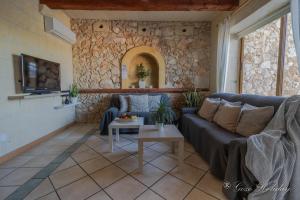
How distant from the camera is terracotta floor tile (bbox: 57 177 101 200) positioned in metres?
1.53

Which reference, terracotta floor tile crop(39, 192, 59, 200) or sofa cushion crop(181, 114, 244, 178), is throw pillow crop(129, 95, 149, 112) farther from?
terracotta floor tile crop(39, 192, 59, 200)

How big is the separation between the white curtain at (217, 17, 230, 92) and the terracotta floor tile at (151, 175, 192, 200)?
2.45 meters

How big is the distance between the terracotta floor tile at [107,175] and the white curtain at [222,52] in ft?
8.99

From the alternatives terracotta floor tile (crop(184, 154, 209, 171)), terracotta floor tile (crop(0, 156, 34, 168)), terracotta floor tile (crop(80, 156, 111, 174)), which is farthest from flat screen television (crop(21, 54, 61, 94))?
terracotta floor tile (crop(184, 154, 209, 171))

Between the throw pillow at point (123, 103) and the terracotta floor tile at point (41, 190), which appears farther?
the throw pillow at point (123, 103)

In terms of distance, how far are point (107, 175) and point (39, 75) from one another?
6.83 ft

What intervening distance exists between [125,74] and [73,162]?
8.46ft

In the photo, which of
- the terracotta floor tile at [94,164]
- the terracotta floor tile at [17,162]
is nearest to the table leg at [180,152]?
the terracotta floor tile at [94,164]

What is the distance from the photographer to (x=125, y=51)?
4.18 metres

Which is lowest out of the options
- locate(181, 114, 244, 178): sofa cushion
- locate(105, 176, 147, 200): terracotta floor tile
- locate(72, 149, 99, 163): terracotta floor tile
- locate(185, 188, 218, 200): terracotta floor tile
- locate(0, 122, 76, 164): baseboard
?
locate(185, 188, 218, 200): terracotta floor tile

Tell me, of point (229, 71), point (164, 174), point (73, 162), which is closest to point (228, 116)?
point (164, 174)

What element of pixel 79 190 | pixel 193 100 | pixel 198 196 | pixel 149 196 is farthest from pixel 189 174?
pixel 193 100

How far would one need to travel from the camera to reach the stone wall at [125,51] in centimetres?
412

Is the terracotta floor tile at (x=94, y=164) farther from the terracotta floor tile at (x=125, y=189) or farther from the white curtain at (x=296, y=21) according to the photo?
the white curtain at (x=296, y=21)
